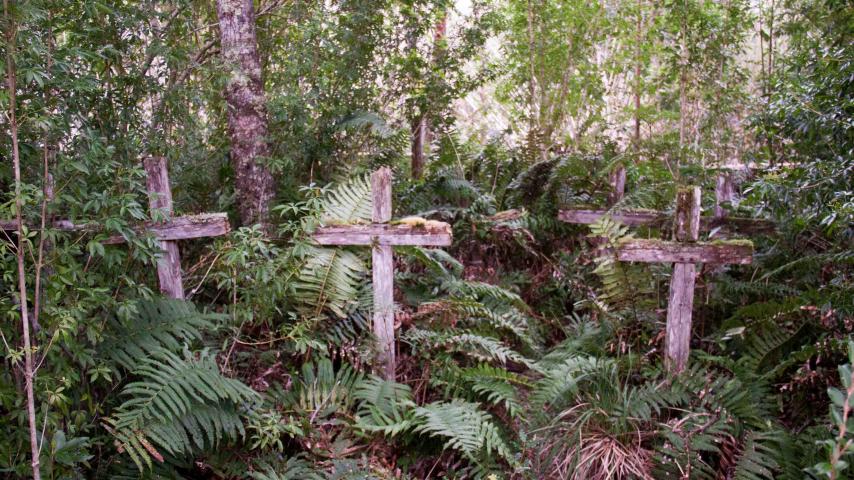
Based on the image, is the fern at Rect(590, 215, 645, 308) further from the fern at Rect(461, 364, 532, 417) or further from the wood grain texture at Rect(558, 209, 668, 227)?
the wood grain texture at Rect(558, 209, 668, 227)

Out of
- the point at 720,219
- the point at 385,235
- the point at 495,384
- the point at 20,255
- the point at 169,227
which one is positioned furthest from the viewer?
the point at 720,219

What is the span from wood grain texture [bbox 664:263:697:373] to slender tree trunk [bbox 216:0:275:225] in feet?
9.22

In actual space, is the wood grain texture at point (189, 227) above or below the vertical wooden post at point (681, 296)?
above

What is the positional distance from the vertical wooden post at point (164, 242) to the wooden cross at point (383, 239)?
874 millimetres

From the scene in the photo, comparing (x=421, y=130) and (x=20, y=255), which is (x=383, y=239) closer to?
(x=20, y=255)

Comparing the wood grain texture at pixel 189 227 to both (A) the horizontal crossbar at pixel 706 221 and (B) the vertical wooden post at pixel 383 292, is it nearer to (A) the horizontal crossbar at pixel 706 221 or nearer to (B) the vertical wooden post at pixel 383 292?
(B) the vertical wooden post at pixel 383 292

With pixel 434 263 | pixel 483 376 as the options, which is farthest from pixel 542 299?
pixel 483 376

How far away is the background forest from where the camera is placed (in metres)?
3.33

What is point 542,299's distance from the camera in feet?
20.2

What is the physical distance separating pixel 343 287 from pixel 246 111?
1.47 m

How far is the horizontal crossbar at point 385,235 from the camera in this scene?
4426 mm

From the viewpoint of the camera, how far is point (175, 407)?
3389 mm

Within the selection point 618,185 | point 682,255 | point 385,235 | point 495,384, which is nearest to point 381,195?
point 385,235

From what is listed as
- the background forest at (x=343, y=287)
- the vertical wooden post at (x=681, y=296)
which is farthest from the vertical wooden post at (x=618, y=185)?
the vertical wooden post at (x=681, y=296)
